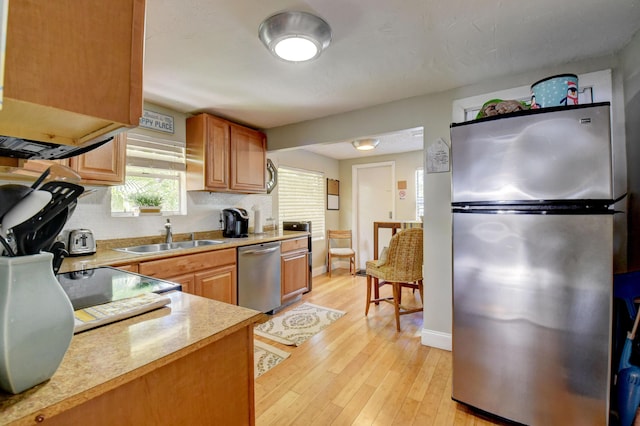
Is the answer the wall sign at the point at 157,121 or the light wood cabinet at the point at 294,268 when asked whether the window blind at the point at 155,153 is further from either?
the light wood cabinet at the point at 294,268

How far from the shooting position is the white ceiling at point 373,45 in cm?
148

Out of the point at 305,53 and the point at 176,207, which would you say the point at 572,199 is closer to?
the point at 305,53

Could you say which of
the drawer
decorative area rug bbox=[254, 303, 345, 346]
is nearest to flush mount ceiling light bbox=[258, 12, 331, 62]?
the drawer

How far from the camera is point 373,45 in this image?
1798 millimetres

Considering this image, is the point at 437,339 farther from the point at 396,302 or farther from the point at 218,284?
the point at 218,284

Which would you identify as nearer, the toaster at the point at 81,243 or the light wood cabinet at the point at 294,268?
the toaster at the point at 81,243

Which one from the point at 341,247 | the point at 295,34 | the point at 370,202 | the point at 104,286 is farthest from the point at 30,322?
the point at 370,202

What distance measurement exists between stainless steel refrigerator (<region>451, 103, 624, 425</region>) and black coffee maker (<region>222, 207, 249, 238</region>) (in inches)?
93.3

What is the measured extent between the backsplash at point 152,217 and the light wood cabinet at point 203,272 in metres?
0.67

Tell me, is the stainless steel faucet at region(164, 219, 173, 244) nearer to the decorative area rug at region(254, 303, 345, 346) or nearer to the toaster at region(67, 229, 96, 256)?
the toaster at region(67, 229, 96, 256)

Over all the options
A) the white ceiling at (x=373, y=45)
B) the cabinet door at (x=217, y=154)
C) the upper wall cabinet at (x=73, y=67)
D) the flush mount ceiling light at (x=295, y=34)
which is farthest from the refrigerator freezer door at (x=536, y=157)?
the cabinet door at (x=217, y=154)

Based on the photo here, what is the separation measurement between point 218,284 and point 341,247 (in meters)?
3.16

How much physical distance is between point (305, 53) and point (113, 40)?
138 cm

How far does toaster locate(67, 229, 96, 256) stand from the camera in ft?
6.81
